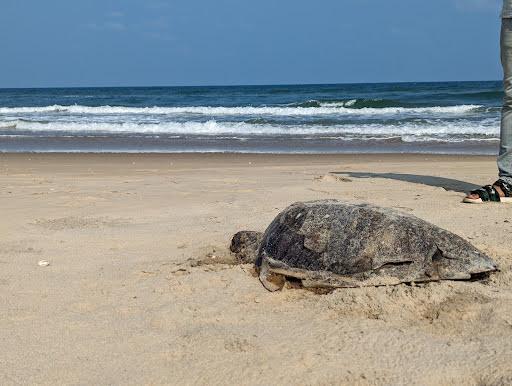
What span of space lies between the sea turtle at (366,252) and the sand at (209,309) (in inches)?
3.4

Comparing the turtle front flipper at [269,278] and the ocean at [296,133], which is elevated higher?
the turtle front flipper at [269,278]

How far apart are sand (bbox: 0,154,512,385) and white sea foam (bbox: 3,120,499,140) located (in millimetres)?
9804

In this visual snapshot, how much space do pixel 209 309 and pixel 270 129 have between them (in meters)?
15.0

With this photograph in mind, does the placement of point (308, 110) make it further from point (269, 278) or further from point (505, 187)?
point (269, 278)

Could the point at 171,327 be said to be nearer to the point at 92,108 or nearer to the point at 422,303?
the point at 422,303

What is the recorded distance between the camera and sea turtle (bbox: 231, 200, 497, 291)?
3.52 metres

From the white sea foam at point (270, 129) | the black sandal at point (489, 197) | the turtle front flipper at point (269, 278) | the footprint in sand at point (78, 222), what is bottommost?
the white sea foam at point (270, 129)

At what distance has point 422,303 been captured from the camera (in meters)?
3.37

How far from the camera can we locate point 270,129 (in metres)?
18.4

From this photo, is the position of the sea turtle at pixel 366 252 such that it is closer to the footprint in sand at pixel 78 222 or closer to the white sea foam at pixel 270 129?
the footprint in sand at pixel 78 222

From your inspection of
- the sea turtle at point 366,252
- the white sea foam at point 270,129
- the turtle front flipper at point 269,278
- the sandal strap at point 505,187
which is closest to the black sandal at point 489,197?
the sandal strap at point 505,187

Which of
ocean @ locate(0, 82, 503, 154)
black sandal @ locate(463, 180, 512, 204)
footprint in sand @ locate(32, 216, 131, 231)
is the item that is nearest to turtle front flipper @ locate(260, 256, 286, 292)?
footprint in sand @ locate(32, 216, 131, 231)

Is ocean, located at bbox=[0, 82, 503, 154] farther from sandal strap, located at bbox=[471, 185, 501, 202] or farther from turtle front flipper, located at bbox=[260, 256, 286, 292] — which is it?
turtle front flipper, located at bbox=[260, 256, 286, 292]

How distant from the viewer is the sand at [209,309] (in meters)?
2.81
